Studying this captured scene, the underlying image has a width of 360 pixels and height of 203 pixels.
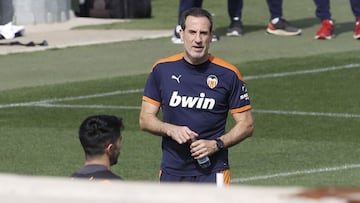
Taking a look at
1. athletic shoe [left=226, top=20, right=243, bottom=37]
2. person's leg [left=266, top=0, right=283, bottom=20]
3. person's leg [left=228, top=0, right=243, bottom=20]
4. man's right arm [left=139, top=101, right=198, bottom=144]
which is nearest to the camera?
man's right arm [left=139, top=101, right=198, bottom=144]

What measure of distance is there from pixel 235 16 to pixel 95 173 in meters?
13.0

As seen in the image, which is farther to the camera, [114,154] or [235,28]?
[235,28]

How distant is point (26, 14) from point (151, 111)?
43.2 feet

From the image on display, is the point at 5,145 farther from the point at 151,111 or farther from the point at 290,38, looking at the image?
the point at 290,38

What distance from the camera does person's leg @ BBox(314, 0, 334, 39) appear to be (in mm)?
19531

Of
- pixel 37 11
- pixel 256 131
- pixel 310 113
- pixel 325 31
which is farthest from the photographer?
pixel 37 11

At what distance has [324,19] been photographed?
1956 cm

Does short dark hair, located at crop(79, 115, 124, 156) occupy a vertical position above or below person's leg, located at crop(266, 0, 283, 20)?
above

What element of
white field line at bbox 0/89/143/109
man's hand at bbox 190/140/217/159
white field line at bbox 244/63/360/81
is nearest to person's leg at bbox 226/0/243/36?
white field line at bbox 244/63/360/81

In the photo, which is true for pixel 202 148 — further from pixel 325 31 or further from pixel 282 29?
pixel 282 29

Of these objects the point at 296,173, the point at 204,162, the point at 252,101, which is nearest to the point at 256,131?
the point at 252,101

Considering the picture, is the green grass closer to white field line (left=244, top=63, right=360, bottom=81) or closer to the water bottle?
white field line (left=244, top=63, right=360, bottom=81)

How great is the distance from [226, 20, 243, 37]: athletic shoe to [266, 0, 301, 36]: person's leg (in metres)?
0.51

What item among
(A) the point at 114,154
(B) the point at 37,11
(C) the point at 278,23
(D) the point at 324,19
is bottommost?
(B) the point at 37,11
